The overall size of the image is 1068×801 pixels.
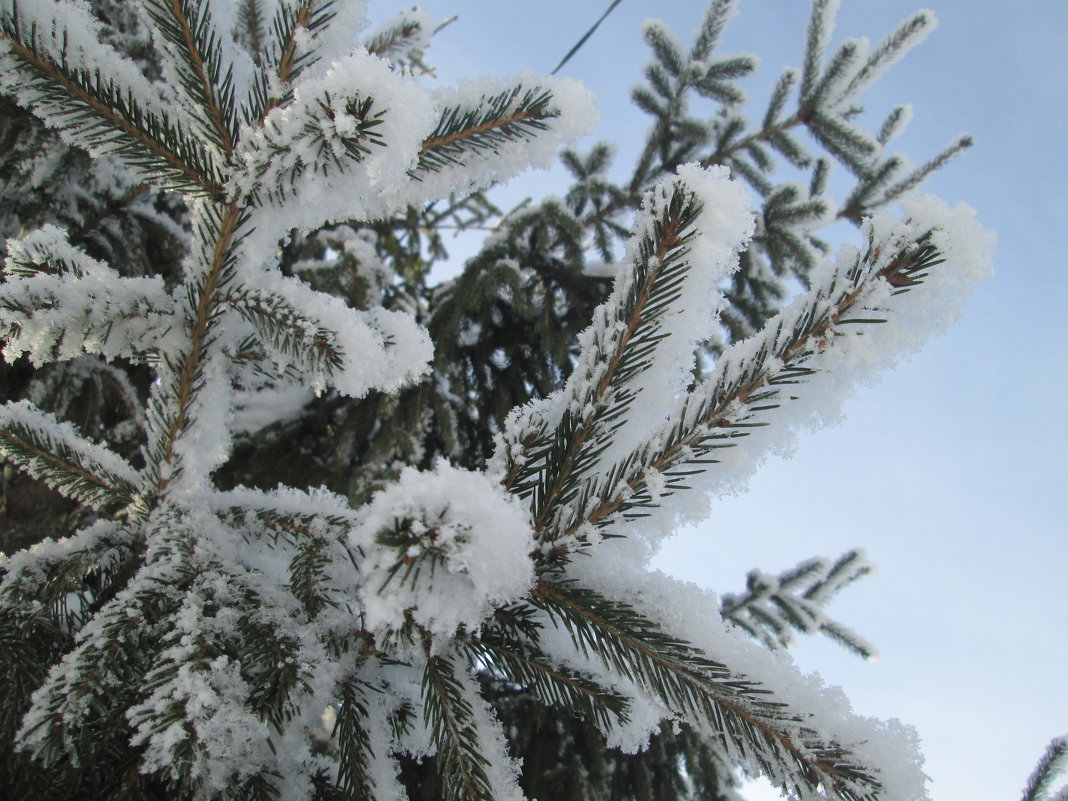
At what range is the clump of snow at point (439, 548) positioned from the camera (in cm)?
→ 60

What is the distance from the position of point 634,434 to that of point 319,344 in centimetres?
61

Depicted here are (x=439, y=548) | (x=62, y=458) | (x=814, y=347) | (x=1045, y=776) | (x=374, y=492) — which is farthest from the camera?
(x=1045, y=776)

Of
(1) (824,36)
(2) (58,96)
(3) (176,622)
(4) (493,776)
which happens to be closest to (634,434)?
(4) (493,776)

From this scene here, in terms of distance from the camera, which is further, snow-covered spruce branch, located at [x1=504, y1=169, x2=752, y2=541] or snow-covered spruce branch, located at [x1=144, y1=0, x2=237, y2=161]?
snow-covered spruce branch, located at [x1=144, y1=0, x2=237, y2=161]

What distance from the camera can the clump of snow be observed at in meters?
0.60

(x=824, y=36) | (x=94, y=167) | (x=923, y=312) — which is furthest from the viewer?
(x=824, y=36)

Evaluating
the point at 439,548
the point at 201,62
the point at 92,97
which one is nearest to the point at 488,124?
the point at 201,62

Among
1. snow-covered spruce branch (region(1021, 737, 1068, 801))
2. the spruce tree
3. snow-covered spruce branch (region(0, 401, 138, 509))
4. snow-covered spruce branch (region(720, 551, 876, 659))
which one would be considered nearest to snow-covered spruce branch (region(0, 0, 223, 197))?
the spruce tree

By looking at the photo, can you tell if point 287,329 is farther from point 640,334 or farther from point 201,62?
point 640,334

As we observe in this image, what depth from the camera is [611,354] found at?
86cm

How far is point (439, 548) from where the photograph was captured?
60 centimetres

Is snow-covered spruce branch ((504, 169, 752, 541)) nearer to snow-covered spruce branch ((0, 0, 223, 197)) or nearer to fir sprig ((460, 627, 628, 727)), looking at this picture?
fir sprig ((460, 627, 628, 727))

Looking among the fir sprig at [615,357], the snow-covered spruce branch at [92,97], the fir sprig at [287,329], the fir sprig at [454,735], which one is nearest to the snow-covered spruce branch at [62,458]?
the fir sprig at [287,329]

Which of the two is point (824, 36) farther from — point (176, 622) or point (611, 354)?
point (176, 622)
